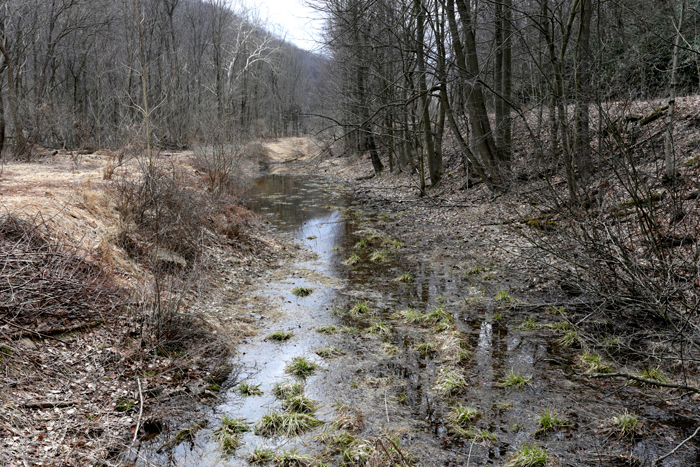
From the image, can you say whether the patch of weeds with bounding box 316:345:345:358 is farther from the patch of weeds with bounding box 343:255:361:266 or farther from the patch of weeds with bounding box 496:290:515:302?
the patch of weeds with bounding box 343:255:361:266

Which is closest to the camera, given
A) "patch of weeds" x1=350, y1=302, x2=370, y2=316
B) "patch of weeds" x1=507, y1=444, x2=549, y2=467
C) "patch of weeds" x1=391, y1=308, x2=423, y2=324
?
"patch of weeds" x1=507, y1=444, x2=549, y2=467

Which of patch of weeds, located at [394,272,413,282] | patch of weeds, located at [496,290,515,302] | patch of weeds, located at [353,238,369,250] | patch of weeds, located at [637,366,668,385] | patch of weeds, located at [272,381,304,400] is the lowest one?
patch of weeds, located at [272,381,304,400]

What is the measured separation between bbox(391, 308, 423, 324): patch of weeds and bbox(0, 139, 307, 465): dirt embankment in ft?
7.72

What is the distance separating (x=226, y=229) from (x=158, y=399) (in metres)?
6.76

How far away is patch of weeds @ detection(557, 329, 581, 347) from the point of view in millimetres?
6207

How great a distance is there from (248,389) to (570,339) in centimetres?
419

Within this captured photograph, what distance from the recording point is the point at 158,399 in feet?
16.5

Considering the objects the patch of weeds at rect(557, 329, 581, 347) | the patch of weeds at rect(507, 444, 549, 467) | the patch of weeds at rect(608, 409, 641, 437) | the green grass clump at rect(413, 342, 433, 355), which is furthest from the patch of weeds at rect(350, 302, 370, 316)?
the patch of weeds at rect(608, 409, 641, 437)

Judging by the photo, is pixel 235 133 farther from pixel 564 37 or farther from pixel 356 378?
pixel 356 378

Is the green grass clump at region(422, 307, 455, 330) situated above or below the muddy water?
above

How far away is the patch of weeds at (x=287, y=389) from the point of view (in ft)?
17.6

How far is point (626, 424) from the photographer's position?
14.3ft

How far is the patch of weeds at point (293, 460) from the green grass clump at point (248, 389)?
1295 mm

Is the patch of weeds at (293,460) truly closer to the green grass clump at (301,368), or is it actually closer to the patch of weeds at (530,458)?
the green grass clump at (301,368)
